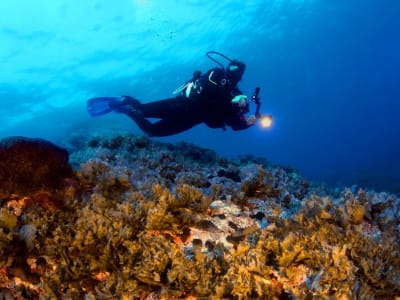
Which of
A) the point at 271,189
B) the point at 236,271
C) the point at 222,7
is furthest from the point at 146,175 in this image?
the point at 222,7

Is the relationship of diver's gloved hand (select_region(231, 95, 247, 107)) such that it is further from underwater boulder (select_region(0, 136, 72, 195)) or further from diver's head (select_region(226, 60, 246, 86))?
underwater boulder (select_region(0, 136, 72, 195))

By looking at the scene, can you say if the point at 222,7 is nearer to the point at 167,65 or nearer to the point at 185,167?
the point at 167,65

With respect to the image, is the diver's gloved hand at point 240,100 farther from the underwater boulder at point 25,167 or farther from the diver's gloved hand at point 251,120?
the underwater boulder at point 25,167

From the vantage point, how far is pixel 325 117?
133875mm

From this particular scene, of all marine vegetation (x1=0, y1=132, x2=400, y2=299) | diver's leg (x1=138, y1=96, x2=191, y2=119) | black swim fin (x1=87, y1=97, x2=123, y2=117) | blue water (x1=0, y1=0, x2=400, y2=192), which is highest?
blue water (x1=0, y1=0, x2=400, y2=192)

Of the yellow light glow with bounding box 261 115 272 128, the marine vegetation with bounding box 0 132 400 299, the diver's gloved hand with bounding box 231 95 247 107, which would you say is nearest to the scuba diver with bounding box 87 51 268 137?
the diver's gloved hand with bounding box 231 95 247 107

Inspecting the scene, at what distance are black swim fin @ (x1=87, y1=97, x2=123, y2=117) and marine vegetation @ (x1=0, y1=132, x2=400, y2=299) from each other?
598cm

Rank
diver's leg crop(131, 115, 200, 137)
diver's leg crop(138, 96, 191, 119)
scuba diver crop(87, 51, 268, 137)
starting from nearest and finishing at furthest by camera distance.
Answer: scuba diver crop(87, 51, 268, 137)
diver's leg crop(138, 96, 191, 119)
diver's leg crop(131, 115, 200, 137)

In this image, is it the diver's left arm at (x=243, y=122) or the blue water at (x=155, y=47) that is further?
the blue water at (x=155, y=47)

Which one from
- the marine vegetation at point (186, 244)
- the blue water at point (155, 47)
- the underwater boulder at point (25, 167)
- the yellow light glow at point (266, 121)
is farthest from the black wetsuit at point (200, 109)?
the blue water at point (155, 47)

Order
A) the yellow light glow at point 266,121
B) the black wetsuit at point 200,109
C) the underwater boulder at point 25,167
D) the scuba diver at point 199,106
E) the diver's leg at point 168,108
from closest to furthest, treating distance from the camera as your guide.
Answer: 1. the underwater boulder at point 25,167
2. the yellow light glow at point 266,121
3. the scuba diver at point 199,106
4. the black wetsuit at point 200,109
5. the diver's leg at point 168,108

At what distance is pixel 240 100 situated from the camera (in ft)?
25.7

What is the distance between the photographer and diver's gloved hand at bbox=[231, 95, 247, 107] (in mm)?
7840

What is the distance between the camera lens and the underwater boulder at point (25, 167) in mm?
3506
